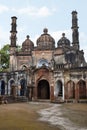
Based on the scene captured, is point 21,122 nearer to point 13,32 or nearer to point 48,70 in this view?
point 48,70

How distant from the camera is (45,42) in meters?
39.0

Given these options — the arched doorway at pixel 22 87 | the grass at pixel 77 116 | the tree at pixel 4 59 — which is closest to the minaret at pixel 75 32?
the arched doorway at pixel 22 87

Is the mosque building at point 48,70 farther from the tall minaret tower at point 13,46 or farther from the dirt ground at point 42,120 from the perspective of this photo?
the dirt ground at point 42,120

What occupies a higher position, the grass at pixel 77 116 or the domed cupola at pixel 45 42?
the domed cupola at pixel 45 42

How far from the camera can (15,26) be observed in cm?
4122

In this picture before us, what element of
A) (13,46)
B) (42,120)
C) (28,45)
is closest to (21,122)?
(42,120)

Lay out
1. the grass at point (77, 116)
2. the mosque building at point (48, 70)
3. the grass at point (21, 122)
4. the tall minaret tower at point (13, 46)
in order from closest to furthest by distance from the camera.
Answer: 1. the grass at point (21, 122)
2. the grass at point (77, 116)
3. the mosque building at point (48, 70)
4. the tall minaret tower at point (13, 46)

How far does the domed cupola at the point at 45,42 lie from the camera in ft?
127

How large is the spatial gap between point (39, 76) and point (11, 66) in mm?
9941

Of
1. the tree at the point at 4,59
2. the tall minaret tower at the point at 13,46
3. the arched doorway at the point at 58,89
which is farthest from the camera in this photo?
the tree at the point at 4,59

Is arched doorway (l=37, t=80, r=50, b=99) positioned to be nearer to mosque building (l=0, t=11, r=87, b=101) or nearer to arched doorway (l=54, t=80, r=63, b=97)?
mosque building (l=0, t=11, r=87, b=101)

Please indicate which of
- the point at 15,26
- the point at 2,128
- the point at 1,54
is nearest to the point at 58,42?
the point at 15,26

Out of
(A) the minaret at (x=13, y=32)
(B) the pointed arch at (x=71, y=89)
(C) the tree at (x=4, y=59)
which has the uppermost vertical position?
(A) the minaret at (x=13, y=32)

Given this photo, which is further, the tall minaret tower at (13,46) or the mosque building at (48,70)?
the tall minaret tower at (13,46)
